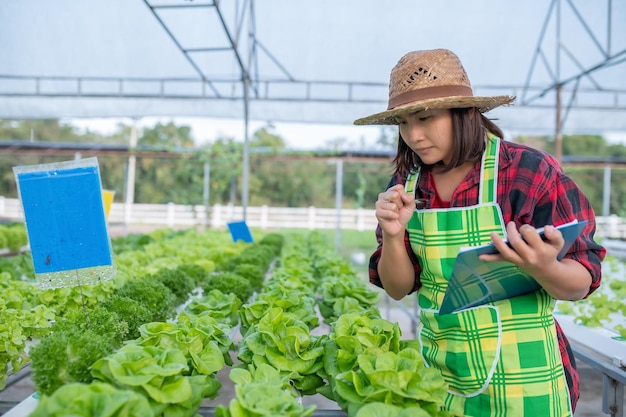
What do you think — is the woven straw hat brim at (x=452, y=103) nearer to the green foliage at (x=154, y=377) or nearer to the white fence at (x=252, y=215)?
the green foliage at (x=154, y=377)

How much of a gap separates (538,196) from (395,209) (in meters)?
0.35

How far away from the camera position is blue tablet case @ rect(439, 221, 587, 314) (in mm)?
986

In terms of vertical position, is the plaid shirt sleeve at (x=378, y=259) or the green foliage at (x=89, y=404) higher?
the plaid shirt sleeve at (x=378, y=259)

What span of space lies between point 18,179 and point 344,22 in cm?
583

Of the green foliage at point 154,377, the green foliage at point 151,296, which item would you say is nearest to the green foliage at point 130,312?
the green foliage at point 151,296

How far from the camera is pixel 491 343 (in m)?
1.25

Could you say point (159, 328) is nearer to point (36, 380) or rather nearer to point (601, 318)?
point (36, 380)

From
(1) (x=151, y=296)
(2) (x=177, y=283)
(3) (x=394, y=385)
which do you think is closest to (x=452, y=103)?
(3) (x=394, y=385)

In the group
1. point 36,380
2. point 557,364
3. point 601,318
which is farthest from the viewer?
point 601,318

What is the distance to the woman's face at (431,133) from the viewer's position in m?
1.29

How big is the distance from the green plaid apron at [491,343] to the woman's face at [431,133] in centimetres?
12

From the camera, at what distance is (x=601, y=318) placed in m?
2.61

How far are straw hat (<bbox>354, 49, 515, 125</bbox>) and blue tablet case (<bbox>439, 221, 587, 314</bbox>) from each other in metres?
0.42

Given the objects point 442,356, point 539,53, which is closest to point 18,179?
point 442,356
